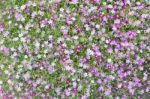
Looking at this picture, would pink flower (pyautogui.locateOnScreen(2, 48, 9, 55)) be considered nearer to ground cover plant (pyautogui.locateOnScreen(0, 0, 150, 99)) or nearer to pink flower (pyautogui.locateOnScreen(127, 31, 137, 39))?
ground cover plant (pyautogui.locateOnScreen(0, 0, 150, 99))

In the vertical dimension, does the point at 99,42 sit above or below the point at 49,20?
below

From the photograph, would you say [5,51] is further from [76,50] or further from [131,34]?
[131,34]

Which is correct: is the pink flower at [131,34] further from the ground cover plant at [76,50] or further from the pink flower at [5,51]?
the pink flower at [5,51]

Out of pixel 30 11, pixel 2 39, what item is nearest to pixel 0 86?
pixel 2 39

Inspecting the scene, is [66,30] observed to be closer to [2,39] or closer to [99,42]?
[99,42]

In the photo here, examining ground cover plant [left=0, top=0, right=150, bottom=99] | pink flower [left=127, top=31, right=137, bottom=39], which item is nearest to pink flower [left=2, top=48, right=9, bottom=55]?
ground cover plant [left=0, top=0, right=150, bottom=99]

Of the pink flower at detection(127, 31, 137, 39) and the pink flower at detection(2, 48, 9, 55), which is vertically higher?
the pink flower at detection(2, 48, 9, 55)

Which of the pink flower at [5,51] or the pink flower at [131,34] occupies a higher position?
the pink flower at [5,51]

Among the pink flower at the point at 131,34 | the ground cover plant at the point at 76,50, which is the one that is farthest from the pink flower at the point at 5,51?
the pink flower at the point at 131,34
